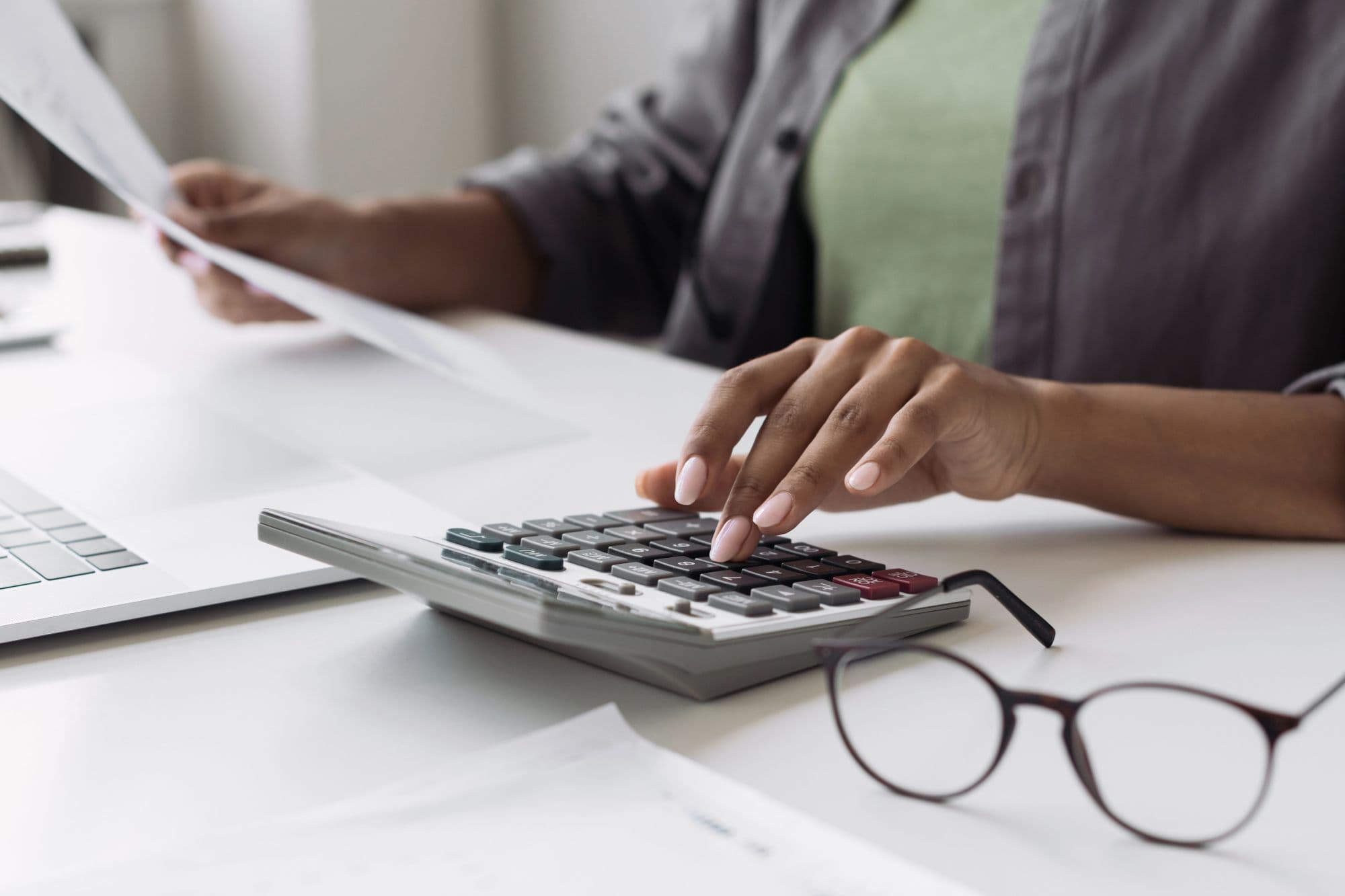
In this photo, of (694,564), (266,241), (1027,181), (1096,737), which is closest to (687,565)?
(694,564)

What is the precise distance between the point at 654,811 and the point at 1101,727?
0.41 ft

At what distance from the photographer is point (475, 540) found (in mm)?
453

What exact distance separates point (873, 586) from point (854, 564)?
3cm

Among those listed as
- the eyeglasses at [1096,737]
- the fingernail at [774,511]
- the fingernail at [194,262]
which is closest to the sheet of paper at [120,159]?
the fingernail at [194,262]

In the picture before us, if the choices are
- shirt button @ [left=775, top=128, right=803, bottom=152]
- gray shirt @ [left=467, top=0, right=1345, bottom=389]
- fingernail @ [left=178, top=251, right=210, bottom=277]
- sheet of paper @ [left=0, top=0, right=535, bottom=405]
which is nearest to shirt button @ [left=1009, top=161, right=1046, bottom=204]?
gray shirt @ [left=467, top=0, right=1345, bottom=389]

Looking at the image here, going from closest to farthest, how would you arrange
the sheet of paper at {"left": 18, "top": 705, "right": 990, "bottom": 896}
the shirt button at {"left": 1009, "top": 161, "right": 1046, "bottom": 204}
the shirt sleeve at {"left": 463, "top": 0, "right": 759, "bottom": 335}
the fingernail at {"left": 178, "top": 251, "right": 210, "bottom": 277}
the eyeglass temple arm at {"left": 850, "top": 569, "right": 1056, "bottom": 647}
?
the sheet of paper at {"left": 18, "top": 705, "right": 990, "bottom": 896} < the eyeglass temple arm at {"left": 850, "top": 569, "right": 1056, "bottom": 647} < the shirt button at {"left": 1009, "top": 161, "right": 1046, "bottom": 204} < the fingernail at {"left": 178, "top": 251, "right": 210, "bottom": 277} < the shirt sleeve at {"left": 463, "top": 0, "right": 759, "bottom": 335}

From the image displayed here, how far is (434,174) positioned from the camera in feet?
7.11

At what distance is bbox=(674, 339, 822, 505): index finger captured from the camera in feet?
1.62

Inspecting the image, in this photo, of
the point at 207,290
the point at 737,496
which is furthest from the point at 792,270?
the point at 737,496

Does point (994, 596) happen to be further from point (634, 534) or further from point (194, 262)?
point (194, 262)

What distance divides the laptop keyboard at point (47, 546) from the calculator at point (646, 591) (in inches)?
3.3

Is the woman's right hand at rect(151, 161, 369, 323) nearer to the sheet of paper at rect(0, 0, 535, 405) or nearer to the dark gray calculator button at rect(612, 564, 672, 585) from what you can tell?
the sheet of paper at rect(0, 0, 535, 405)

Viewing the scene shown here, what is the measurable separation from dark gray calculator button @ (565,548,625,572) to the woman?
39 millimetres

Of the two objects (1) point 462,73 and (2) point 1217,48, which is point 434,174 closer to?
(1) point 462,73
